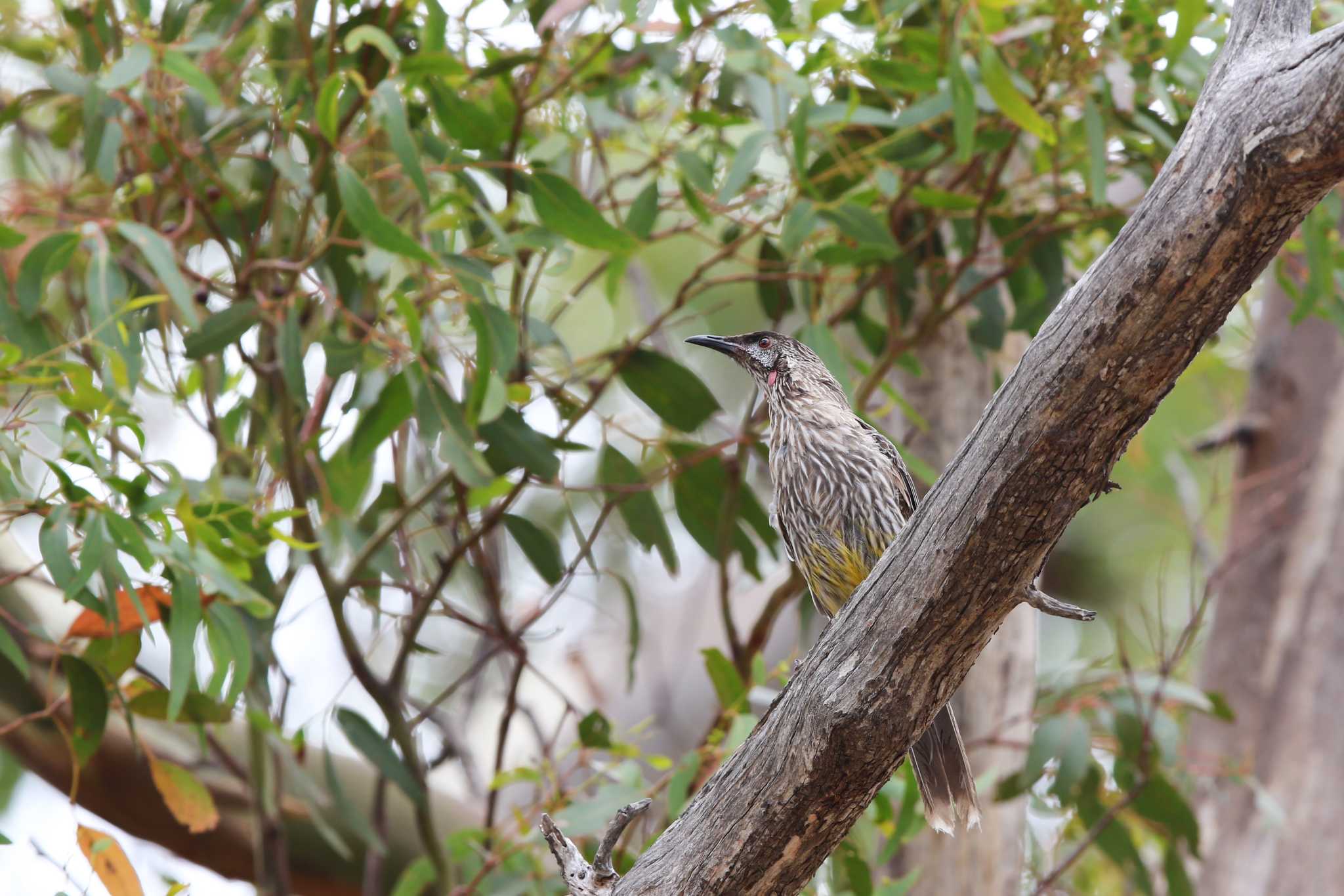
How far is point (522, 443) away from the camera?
2.96m

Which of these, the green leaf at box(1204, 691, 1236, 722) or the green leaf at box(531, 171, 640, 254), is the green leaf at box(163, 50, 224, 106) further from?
the green leaf at box(1204, 691, 1236, 722)

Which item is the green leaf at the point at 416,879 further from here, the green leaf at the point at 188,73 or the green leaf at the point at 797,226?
Result: the green leaf at the point at 188,73

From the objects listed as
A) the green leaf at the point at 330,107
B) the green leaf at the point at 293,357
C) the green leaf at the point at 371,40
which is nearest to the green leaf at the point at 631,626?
the green leaf at the point at 293,357

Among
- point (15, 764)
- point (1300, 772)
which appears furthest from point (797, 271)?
point (1300, 772)

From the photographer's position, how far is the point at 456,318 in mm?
3041

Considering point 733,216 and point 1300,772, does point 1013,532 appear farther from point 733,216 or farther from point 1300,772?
point 1300,772

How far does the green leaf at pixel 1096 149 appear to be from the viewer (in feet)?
8.77

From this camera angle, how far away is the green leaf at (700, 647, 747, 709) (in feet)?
9.48

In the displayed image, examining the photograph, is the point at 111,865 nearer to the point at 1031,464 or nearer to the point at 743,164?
the point at 1031,464

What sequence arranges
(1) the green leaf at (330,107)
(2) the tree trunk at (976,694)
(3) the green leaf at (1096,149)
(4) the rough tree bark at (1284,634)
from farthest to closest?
1. (4) the rough tree bark at (1284,634)
2. (2) the tree trunk at (976,694)
3. (3) the green leaf at (1096,149)
4. (1) the green leaf at (330,107)

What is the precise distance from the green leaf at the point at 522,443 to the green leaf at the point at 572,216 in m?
0.47

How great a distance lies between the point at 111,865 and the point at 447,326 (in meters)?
1.59

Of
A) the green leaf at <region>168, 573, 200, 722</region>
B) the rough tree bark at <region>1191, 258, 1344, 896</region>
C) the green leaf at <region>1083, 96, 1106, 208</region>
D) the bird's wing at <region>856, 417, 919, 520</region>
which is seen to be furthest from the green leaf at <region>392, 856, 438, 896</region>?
the rough tree bark at <region>1191, 258, 1344, 896</region>

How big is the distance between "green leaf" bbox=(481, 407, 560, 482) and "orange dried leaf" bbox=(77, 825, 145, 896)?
3.72 ft
